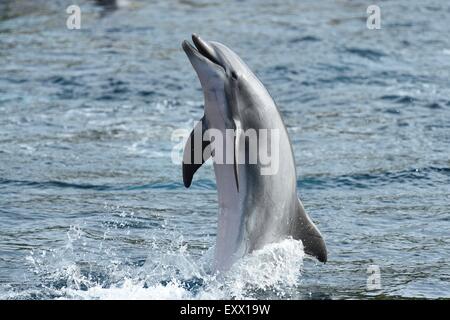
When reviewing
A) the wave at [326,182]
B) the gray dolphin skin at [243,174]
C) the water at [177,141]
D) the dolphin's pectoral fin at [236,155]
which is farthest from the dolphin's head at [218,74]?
the wave at [326,182]

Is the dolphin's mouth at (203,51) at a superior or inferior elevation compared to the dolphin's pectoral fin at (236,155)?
superior

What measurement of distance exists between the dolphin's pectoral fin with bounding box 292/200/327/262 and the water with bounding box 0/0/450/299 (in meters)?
0.13

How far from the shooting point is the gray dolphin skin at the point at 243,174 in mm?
9352

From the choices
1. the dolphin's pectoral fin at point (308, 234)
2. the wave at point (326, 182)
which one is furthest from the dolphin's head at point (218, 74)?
the wave at point (326, 182)

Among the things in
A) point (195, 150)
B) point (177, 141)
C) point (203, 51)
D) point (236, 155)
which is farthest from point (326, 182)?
point (236, 155)

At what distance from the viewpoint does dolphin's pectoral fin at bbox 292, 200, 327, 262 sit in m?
9.65

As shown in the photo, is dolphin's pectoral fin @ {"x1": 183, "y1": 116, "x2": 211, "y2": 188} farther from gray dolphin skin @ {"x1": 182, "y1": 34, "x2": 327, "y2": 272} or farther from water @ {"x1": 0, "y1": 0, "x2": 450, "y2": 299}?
water @ {"x1": 0, "y1": 0, "x2": 450, "y2": 299}

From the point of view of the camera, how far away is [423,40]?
22.3 meters

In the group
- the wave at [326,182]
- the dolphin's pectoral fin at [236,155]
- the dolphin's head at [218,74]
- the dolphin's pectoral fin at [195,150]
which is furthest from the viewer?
the wave at [326,182]

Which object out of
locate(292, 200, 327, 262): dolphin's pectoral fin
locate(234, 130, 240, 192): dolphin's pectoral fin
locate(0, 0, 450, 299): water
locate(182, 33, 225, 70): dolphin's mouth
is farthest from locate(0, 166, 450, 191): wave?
locate(234, 130, 240, 192): dolphin's pectoral fin

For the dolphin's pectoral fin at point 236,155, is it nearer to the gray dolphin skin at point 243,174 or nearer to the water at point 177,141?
the gray dolphin skin at point 243,174

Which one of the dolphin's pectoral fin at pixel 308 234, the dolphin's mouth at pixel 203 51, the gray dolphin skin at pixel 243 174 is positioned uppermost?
the dolphin's mouth at pixel 203 51

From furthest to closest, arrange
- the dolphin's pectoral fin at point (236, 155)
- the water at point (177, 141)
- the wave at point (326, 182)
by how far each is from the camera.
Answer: the wave at point (326, 182), the water at point (177, 141), the dolphin's pectoral fin at point (236, 155)

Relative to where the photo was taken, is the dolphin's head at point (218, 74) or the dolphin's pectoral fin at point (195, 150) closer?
the dolphin's head at point (218, 74)
